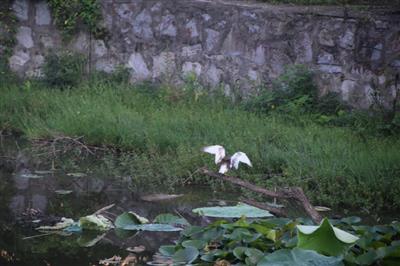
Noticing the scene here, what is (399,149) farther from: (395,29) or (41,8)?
(41,8)

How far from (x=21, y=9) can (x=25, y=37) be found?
16.9 inches

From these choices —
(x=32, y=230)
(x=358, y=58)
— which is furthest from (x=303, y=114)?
(x=32, y=230)

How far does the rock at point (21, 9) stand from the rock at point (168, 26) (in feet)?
7.03

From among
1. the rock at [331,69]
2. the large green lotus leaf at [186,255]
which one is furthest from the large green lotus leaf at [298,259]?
the rock at [331,69]

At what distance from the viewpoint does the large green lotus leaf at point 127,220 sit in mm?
5969

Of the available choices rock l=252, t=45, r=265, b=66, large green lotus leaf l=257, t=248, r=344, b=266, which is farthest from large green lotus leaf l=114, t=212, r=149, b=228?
rock l=252, t=45, r=265, b=66

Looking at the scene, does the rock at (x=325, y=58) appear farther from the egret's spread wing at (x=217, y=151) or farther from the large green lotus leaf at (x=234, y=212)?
the egret's spread wing at (x=217, y=151)

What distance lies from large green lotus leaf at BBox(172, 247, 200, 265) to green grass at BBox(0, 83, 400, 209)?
6.70ft

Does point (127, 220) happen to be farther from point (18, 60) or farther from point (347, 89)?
point (18, 60)

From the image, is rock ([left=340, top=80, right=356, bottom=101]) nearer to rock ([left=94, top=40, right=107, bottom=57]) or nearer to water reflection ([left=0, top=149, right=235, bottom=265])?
water reflection ([left=0, top=149, right=235, bottom=265])

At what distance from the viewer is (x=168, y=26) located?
1127 centimetres

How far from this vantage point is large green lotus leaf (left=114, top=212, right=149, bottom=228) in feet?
19.6

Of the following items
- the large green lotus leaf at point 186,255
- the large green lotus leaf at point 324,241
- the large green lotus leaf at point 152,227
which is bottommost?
the large green lotus leaf at point 152,227

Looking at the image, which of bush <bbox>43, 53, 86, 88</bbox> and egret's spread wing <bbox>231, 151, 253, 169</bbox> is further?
bush <bbox>43, 53, 86, 88</bbox>
